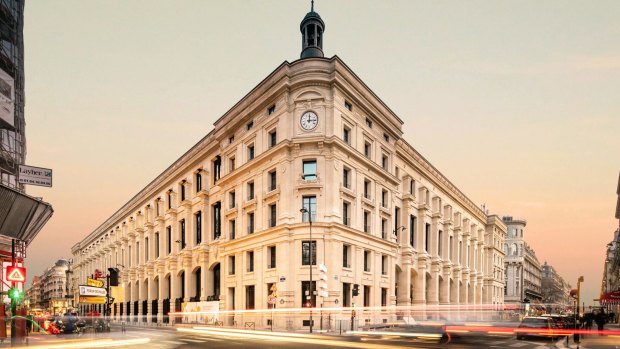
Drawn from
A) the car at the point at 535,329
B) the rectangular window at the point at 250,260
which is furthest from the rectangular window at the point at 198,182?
the car at the point at 535,329

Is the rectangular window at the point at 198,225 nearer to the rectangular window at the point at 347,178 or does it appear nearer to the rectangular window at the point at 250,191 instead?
the rectangular window at the point at 250,191

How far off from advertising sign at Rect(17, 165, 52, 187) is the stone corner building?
2496cm

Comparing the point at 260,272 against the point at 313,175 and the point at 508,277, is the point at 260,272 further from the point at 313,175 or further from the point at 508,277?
the point at 508,277

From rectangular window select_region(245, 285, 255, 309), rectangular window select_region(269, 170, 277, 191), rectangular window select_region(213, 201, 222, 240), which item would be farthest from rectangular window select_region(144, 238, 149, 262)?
rectangular window select_region(269, 170, 277, 191)

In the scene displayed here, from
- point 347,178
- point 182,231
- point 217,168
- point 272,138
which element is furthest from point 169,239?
point 347,178

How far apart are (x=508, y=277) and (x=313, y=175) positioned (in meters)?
114

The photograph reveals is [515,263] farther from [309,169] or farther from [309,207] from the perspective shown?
[309,169]

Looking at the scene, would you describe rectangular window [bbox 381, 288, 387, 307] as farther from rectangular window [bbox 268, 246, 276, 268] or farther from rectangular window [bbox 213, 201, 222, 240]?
rectangular window [bbox 213, 201, 222, 240]

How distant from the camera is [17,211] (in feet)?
66.1

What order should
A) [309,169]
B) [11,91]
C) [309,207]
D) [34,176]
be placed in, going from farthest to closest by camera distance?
1. [309,169]
2. [309,207]
3. [11,91]
4. [34,176]

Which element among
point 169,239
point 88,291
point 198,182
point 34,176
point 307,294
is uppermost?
point 198,182

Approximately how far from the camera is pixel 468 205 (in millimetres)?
85188

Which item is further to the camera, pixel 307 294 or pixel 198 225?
pixel 198 225

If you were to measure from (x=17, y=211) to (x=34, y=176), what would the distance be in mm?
6178
